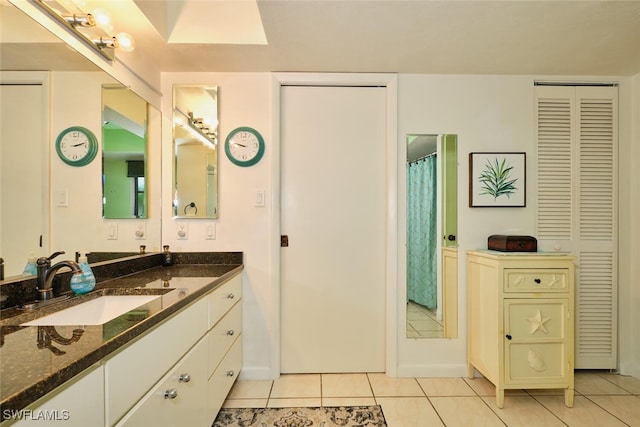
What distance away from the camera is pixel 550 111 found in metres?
2.24

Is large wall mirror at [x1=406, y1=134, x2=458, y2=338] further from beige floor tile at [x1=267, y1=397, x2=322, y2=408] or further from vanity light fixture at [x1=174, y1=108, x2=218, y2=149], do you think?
vanity light fixture at [x1=174, y1=108, x2=218, y2=149]

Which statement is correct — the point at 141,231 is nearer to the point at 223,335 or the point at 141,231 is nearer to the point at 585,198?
the point at 223,335

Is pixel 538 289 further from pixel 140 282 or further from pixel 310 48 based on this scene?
pixel 140 282

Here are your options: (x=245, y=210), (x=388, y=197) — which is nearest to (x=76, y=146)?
(x=245, y=210)

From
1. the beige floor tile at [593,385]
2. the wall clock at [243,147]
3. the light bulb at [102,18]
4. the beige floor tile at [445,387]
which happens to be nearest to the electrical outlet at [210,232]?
the wall clock at [243,147]

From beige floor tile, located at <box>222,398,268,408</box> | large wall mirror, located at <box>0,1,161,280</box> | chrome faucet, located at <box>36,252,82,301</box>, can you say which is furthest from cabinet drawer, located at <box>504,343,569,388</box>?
large wall mirror, located at <box>0,1,161,280</box>

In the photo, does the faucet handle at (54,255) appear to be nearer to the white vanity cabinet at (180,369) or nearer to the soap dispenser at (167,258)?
the white vanity cabinet at (180,369)

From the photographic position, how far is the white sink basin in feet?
3.36

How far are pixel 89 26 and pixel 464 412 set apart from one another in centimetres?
291

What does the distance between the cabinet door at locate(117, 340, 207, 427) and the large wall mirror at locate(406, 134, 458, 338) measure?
58.7 inches

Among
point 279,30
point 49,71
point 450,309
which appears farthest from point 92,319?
point 450,309

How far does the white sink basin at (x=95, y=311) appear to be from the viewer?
1025 millimetres

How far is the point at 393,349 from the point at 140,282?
175 cm

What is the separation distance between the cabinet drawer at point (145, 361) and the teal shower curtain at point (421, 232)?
62.0 inches
